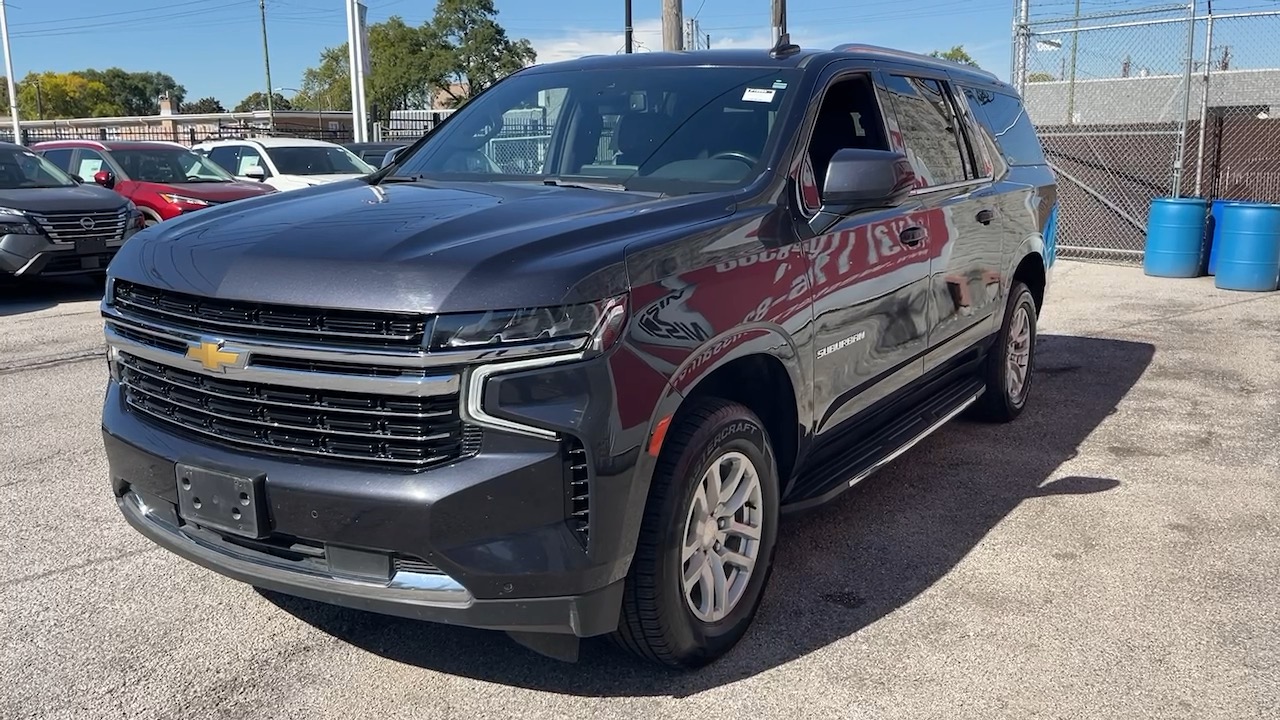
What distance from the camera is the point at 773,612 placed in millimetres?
3732

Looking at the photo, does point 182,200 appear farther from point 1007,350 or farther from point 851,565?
point 851,565

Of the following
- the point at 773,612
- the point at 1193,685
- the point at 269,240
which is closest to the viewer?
the point at 269,240

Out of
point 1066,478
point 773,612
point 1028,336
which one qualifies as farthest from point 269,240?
point 1028,336

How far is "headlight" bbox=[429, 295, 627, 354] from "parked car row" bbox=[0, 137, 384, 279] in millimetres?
7034

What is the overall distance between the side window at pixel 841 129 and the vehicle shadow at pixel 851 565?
1.42 m

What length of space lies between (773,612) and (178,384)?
209 cm

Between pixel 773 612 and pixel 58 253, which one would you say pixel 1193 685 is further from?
pixel 58 253

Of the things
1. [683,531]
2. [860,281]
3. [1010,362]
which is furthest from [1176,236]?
[683,531]

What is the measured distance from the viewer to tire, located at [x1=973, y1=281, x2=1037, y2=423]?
19.5 feet

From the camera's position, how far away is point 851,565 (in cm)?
416

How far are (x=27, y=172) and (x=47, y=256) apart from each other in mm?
1814

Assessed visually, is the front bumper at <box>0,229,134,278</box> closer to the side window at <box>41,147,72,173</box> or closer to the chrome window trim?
the side window at <box>41,147,72,173</box>

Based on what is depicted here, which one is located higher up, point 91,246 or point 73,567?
point 91,246

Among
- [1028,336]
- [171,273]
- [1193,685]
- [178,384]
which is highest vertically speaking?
[171,273]
